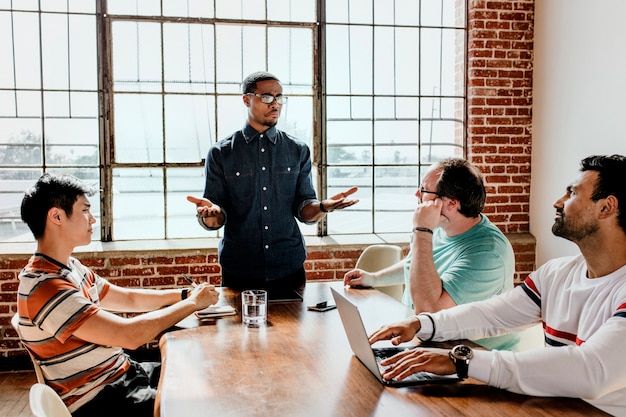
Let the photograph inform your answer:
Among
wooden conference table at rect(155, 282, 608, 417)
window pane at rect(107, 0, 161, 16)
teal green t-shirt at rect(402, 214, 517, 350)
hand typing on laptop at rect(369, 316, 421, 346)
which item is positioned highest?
window pane at rect(107, 0, 161, 16)

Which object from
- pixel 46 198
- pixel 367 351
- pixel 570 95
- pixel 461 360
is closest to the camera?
pixel 461 360

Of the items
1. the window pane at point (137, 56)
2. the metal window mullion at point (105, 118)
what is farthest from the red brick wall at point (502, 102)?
the metal window mullion at point (105, 118)

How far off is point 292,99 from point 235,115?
46 centimetres

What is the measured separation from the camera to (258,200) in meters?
3.29

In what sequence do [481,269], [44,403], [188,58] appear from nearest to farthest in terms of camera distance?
[44,403], [481,269], [188,58]

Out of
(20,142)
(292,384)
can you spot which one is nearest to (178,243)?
(20,142)

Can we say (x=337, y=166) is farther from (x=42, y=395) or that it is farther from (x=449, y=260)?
(x=42, y=395)

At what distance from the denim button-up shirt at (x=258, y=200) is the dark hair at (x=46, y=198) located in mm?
1134

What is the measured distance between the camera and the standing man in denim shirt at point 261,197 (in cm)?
324

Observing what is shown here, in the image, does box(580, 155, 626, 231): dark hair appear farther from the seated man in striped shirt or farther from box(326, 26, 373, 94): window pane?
box(326, 26, 373, 94): window pane

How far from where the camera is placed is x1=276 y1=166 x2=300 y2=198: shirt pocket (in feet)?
11.0

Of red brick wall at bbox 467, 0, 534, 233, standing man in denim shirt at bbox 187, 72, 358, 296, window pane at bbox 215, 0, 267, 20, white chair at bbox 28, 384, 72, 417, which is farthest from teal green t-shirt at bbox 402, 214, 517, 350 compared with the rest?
window pane at bbox 215, 0, 267, 20

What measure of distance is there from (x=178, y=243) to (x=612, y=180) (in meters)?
3.33

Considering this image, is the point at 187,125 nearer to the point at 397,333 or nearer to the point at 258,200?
the point at 258,200
